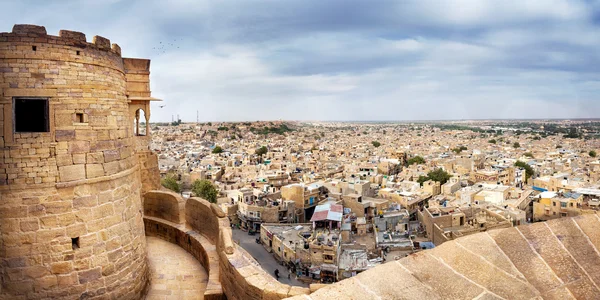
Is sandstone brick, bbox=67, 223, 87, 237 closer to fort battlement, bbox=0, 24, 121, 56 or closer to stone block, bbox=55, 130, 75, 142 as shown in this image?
stone block, bbox=55, 130, 75, 142

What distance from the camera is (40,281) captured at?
179 inches

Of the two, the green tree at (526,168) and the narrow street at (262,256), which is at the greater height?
the green tree at (526,168)

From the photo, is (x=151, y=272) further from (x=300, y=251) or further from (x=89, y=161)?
(x=300, y=251)

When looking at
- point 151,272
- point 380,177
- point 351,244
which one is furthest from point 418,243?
point 151,272

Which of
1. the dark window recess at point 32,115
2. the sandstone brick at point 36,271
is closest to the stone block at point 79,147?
the dark window recess at point 32,115

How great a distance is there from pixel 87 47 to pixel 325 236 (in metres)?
23.2

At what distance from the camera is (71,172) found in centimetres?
462

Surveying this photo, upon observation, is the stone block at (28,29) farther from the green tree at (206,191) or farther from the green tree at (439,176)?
the green tree at (439,176)

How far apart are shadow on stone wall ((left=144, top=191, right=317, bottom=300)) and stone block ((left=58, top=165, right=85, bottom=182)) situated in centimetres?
205

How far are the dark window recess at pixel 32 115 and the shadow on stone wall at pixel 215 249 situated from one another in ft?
8.88

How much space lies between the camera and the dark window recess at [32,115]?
4.53 metres

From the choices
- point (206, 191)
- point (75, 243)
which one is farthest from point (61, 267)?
point (206, 191)

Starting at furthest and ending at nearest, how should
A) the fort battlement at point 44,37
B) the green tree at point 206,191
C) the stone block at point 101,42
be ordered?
the green tree at point 206,191, the stone block at point 101,42, the fort battlement at point 44,37

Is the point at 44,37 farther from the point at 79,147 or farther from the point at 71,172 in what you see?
the point at 71,172
